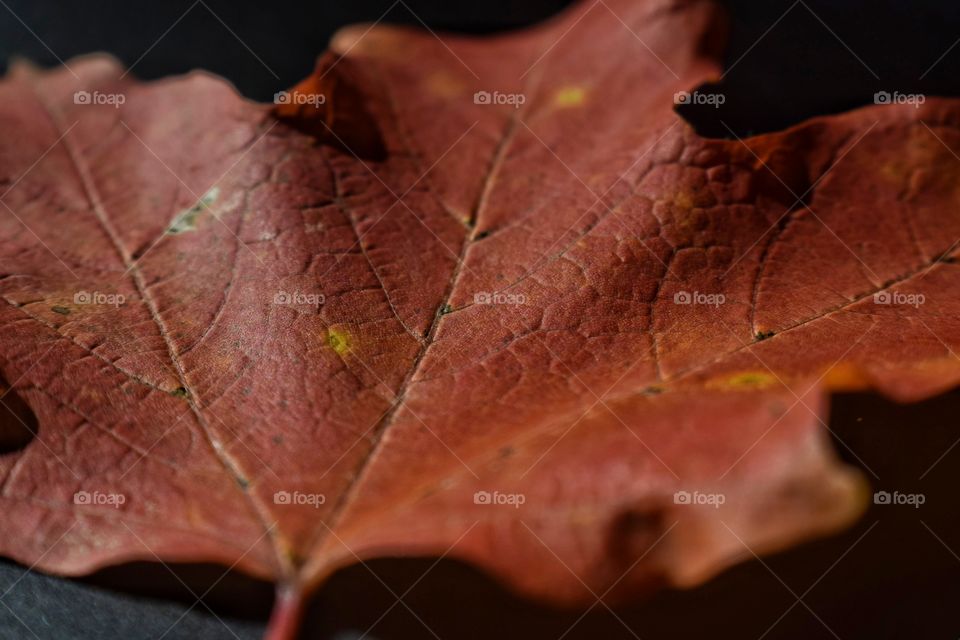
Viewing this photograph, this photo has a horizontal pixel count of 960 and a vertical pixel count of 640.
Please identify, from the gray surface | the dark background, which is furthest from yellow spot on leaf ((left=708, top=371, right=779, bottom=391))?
the gray surface

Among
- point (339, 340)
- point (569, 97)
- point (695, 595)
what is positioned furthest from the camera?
point (569, 97)

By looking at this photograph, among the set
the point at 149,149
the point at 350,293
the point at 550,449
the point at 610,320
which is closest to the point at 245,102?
the point at 149,149

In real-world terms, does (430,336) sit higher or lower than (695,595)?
higher

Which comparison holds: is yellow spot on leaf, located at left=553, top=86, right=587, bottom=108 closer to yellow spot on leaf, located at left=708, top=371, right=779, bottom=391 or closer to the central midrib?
the central midrib

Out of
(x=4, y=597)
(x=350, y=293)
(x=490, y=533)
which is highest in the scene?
(x=350, y=293)

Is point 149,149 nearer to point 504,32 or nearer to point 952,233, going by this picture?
point 504,32

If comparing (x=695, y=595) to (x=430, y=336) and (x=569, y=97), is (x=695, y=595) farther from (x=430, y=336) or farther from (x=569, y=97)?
(x=569, y=97)

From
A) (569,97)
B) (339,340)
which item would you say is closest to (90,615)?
(339,340)

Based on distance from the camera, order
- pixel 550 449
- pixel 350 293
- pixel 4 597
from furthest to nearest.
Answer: pixel 350 293 → pixel 4 597 → pixel 550 449

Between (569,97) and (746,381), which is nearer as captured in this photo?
(746,381)

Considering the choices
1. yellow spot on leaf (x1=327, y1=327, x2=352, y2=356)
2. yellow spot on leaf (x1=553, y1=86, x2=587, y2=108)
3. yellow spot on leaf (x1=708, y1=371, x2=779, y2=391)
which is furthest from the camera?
yellow spot on leaf (x1=553, y1=86, x2=587, y2=108)

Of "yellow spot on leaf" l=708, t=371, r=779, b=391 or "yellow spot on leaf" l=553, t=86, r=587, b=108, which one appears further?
"yellow spot on leaf" l=553, t=86, r=587, b=108
